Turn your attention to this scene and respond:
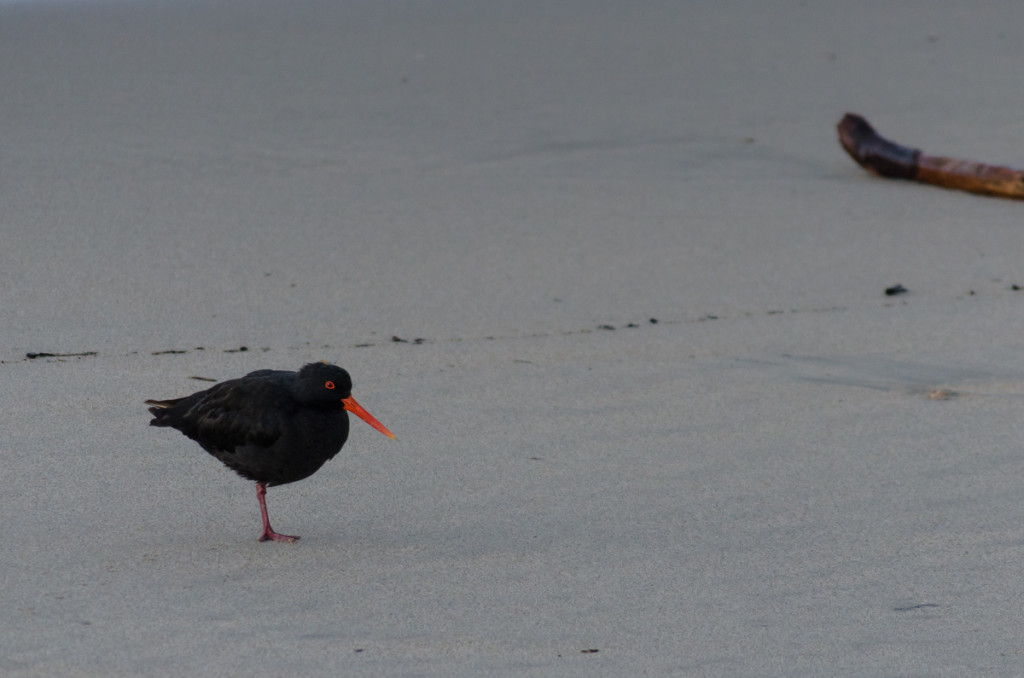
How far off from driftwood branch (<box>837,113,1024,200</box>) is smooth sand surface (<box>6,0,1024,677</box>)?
0.14 meters

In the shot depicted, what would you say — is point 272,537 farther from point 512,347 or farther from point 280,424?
point 512,347

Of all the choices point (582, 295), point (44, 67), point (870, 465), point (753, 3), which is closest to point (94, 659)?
point (870, 465)

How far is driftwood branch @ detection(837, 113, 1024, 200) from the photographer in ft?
27.6

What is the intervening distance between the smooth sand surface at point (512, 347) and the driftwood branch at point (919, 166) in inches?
5.4

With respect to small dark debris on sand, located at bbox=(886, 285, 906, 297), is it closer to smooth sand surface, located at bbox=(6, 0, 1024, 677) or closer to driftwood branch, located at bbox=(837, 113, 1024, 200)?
smooth sand surface, located at bbox=(6, 0, 1024, 677)

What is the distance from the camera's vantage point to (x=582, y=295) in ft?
21.7

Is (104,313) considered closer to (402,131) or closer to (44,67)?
(402,131)

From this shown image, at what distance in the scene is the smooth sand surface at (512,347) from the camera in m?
3.45

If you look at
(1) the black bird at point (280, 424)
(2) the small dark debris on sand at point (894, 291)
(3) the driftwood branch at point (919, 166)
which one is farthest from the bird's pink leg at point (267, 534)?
(3) the driftwood branch at point (919, 166)

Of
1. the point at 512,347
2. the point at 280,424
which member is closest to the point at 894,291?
the point at 512,347

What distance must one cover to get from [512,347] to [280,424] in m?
2.16

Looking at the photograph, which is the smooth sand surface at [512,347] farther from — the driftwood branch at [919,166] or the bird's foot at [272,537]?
the driftwood branch at [919,166]

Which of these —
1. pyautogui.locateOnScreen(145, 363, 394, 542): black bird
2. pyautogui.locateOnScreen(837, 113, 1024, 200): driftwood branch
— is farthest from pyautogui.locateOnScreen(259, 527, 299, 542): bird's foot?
pyautogui.locateOnScreen(837, 113, 1024, 200): driftwood branch

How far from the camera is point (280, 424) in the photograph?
386 cm
